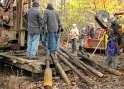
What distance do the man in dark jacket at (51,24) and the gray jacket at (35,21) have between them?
0.54 m

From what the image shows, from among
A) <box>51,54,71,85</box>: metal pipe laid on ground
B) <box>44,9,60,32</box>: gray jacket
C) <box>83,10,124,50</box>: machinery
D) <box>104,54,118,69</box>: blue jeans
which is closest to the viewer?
<box>51,54,71,85</box>: metal pipe laid on ground

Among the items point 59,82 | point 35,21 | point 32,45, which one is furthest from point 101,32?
point 59,82

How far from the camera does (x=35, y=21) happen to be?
1129cm

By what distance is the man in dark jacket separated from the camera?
11.8 meters

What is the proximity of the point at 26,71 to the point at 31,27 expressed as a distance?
175 cm

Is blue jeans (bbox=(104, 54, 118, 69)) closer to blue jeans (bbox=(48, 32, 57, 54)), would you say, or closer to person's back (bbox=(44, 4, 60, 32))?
blue jeans (bbox=(48, 32, 57, 54))

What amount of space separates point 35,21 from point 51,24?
2.59 feet

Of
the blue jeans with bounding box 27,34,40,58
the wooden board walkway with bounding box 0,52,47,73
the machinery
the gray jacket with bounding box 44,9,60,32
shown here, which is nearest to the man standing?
the blue jeans with bounding box 27,34,40,58

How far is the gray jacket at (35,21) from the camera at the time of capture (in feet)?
36.8

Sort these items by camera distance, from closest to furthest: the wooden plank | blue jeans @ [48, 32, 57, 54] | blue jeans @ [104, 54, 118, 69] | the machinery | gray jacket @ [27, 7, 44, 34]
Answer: the wooden plank < gray jacket @ [27, 7, 44, 34] < blue jeans @ [48, 32, 57, 54] < blue jeans @ [104, 54, 118, 69] < the machinery

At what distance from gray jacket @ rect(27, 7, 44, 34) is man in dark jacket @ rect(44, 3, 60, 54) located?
54cm

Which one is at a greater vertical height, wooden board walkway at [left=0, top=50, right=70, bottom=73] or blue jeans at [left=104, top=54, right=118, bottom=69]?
wooden board walkway at [left=0, top=50, right=70, bottom=73]

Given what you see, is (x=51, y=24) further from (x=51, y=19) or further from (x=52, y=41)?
(x=52, y=41)

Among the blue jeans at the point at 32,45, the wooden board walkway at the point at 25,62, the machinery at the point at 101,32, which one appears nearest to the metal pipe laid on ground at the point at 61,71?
the wooden board walkway at the point at 25,62
